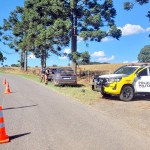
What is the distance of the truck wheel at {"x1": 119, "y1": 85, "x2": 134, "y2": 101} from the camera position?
17766 mm

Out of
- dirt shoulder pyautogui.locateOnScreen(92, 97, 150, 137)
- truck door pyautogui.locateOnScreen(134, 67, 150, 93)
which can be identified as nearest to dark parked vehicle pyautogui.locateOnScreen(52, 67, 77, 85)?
dirt shoulder pyautogui.locateOnScreen(92, 97, 150, 137)

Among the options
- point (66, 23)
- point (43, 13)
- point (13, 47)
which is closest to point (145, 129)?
point (66, 23)

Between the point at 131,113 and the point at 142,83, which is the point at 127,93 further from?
the point at 131,113

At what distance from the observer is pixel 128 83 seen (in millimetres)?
17859

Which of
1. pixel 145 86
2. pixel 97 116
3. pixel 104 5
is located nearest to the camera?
pixel 97 116

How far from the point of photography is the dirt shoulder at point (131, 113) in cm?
1043

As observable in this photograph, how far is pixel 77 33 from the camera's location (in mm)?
39156

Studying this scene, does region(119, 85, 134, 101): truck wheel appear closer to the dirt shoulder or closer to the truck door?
the truck door

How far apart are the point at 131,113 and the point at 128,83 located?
15.6 ft

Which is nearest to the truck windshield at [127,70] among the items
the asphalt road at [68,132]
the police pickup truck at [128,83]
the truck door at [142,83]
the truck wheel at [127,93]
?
the police pickup truck at [128,83]

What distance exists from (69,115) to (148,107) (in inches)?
165

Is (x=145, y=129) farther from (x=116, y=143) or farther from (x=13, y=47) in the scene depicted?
(x=13, y=47)

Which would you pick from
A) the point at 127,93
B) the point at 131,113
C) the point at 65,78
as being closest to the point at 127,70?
the point at 127,93

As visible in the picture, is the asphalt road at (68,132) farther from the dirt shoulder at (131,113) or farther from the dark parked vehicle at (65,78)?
the dark parked vehicle at (65,78)
